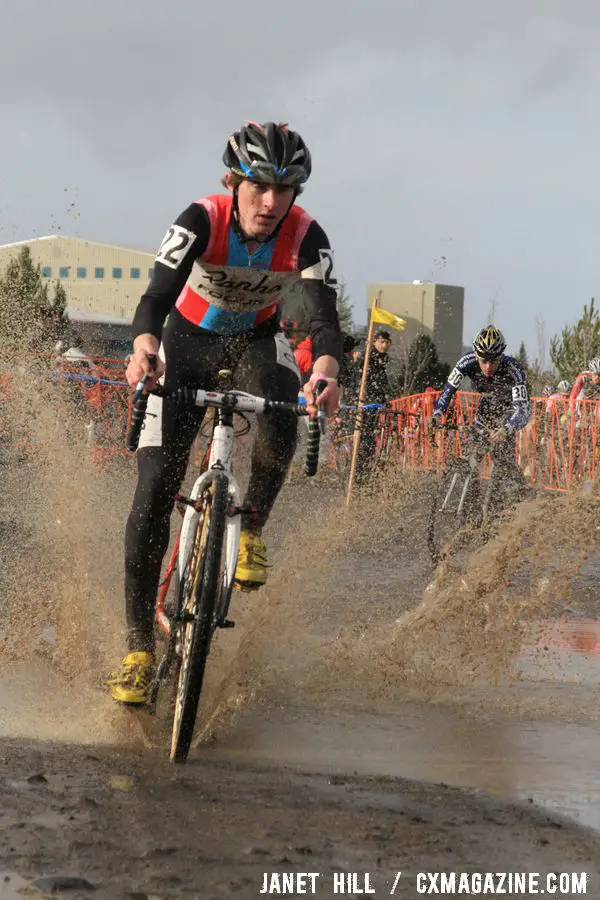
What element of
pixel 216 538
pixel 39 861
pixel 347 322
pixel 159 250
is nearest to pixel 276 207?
pixel 159 250

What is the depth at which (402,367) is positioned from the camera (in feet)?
134

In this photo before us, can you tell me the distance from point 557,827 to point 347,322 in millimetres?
41902

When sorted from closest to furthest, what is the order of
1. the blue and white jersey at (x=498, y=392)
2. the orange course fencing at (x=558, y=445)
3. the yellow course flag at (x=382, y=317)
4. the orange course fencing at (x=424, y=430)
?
the blue and white jersey at (x=498, y=392)
the orange course fencing at (x=424, y=430)
the orange course fencing at (x=558, y=445)
the yellow course flag at (x=382, y=317)

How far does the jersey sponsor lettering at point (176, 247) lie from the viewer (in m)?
5.36

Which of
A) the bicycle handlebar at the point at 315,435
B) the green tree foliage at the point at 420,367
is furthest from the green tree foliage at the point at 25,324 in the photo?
→ the bicycle handlebar at the point at 315,435

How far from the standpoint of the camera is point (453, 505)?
11883 millimetres

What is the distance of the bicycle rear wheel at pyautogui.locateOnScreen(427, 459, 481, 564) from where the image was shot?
461 inches

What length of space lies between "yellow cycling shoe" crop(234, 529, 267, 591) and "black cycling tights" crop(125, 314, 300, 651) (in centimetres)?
8

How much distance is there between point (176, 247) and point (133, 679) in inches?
68.8

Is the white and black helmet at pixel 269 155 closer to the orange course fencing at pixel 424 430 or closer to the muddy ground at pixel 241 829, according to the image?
the muddy ground at pixel 241 829

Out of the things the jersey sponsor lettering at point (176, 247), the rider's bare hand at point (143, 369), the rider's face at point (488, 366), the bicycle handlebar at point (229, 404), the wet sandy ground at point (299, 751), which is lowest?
the wet sandy ground at point (299, 751)

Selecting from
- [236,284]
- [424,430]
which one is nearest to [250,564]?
[236,284]

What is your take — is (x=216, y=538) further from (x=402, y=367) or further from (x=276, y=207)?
(x=402, y=367)

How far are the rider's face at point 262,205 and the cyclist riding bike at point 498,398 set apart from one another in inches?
217
